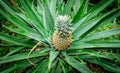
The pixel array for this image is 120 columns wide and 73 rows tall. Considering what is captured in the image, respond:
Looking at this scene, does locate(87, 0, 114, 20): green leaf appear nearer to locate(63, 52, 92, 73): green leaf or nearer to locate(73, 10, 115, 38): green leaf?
locate(73, 10, 115, 38): green leaf

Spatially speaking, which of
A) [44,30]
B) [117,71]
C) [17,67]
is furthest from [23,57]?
[117,71]

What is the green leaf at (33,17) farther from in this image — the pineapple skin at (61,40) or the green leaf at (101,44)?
the green leaf at (101,44)

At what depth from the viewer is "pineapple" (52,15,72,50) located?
7.14ft

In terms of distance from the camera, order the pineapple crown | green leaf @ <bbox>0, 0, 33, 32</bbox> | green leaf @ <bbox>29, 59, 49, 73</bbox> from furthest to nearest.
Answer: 1. green leaf @ <bbox>0, 0, 33, 32</bbox>
2. green leaf @ <bbox>29, 59, 49, 73</bbox>
3. the pineapple crown

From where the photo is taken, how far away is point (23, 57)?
7.73 feet

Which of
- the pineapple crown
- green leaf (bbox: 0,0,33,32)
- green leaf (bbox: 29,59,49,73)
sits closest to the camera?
the pineapple crown

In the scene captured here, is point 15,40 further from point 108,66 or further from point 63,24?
point 108,66

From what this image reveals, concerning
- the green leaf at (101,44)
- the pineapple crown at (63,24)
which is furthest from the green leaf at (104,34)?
the pineapple crown at (63,24)

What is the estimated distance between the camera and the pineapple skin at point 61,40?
91.1 inches

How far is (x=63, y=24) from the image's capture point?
219cm

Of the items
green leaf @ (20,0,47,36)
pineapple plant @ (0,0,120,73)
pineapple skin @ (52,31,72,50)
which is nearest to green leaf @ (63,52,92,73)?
pineapple plant @ (0,0,120,73)

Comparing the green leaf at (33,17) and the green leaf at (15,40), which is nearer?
the green leaf at (15,40)

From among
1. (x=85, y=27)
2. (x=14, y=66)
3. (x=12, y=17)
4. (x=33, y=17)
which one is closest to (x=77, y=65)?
(x=85, y=27)

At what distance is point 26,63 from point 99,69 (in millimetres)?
1133
